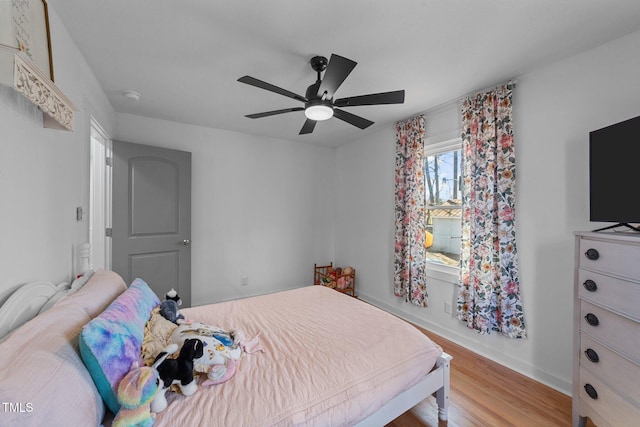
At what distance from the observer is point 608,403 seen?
133cm

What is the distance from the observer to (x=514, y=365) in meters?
2.16

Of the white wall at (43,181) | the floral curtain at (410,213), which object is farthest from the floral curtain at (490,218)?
the white wall at (43,181)

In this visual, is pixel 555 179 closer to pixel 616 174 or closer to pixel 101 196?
pixel 616 174

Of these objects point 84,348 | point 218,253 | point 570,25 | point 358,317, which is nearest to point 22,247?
point 84,348

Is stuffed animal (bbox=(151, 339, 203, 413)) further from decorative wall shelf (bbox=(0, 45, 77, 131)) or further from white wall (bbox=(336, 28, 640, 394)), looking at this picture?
white wall (bbox=(336, 28, 640, 394))

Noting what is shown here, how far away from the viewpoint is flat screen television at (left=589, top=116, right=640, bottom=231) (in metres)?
1.35

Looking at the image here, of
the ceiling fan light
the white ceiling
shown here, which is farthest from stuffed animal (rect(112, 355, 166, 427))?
the white ceiling

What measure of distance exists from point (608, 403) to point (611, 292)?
0.58 metres

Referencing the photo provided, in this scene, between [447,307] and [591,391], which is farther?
[447,307]

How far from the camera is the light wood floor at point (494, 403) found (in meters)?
1.63

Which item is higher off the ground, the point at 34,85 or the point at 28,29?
the point at 28,29

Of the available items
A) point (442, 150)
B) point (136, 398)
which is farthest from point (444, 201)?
point (136, 398)

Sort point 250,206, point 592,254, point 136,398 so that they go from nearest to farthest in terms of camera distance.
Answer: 1. point 136,398
2. point 592,254
3. point 250,206

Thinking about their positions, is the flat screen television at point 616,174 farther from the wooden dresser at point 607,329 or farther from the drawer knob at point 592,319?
the drawer knob at point 592,319
